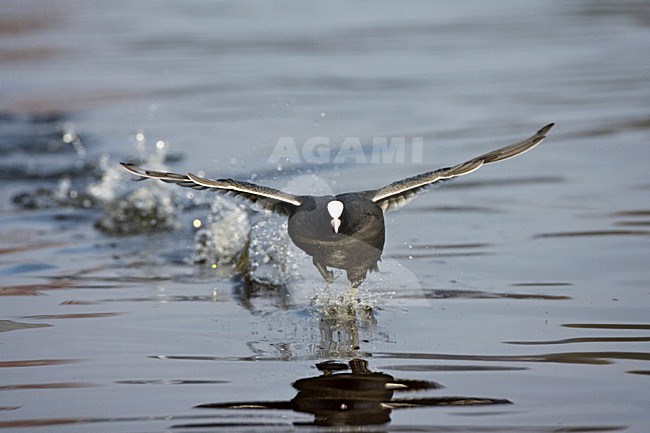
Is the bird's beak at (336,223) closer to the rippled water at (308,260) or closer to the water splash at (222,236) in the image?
the rippled water at (308,260)

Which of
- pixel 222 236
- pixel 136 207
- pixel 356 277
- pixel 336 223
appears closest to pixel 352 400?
pixel 336 223

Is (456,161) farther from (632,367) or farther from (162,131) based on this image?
(632,367)

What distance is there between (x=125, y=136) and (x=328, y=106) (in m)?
2.30

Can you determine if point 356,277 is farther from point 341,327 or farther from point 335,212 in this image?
point 335,212

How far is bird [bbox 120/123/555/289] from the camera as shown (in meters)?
6.17

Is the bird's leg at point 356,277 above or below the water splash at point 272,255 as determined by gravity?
below

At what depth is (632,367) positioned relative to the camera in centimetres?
551

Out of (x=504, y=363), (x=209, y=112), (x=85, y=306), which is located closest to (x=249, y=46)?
(x=209, y=112)

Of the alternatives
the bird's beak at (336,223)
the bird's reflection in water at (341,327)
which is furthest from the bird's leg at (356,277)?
the bird's beak at (336,223)

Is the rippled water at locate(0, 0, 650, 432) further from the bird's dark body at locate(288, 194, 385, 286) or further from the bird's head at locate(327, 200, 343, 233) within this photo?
the bird's head at locate(327, 200, 343, 233)

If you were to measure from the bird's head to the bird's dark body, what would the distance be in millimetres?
90

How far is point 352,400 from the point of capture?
16.8ft

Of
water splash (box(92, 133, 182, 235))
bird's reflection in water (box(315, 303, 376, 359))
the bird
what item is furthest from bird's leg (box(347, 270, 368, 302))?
water splash (box(92, 133, 182, 235))

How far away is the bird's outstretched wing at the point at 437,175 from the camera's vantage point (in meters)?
6.12
